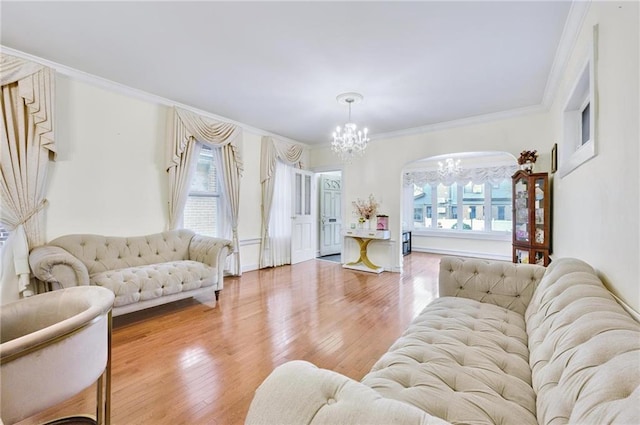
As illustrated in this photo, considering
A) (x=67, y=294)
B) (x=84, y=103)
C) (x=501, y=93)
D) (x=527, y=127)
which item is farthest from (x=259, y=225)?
(x=527, y=127)

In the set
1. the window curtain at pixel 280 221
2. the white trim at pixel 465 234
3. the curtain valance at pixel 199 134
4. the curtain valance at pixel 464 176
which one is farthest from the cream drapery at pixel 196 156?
the white trim at pixel 465 234

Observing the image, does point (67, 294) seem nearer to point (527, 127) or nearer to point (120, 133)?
point (120, 133)

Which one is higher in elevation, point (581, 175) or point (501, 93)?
point (501, 93)

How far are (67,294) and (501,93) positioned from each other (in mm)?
4686

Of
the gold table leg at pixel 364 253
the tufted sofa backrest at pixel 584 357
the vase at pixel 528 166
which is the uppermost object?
the vase at pixel 528 166

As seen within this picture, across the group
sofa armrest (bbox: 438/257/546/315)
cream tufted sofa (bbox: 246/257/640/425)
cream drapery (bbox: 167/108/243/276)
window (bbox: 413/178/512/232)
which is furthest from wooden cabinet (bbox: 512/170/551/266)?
cream drapery (bbox: 167/108/243/276)

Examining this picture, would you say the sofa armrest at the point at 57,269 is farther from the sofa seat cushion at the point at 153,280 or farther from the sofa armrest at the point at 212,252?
the sofa armrest at the point at 212,252

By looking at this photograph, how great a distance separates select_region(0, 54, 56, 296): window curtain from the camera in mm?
2547

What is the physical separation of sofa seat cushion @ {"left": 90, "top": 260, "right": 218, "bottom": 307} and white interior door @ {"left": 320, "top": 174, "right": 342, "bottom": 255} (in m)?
3.93

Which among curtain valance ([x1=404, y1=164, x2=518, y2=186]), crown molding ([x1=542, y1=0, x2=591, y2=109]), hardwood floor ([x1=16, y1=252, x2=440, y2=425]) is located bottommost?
hardwood floor ([x1=16, y1=252, x2=440, y2=425])

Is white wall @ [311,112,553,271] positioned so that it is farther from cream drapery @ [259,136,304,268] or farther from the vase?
cream drapery @ [259,136,304,268]

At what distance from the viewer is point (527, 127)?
13.0 feet

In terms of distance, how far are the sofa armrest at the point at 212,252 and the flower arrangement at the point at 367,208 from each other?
9.14 feet

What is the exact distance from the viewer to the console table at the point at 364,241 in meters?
5.03
